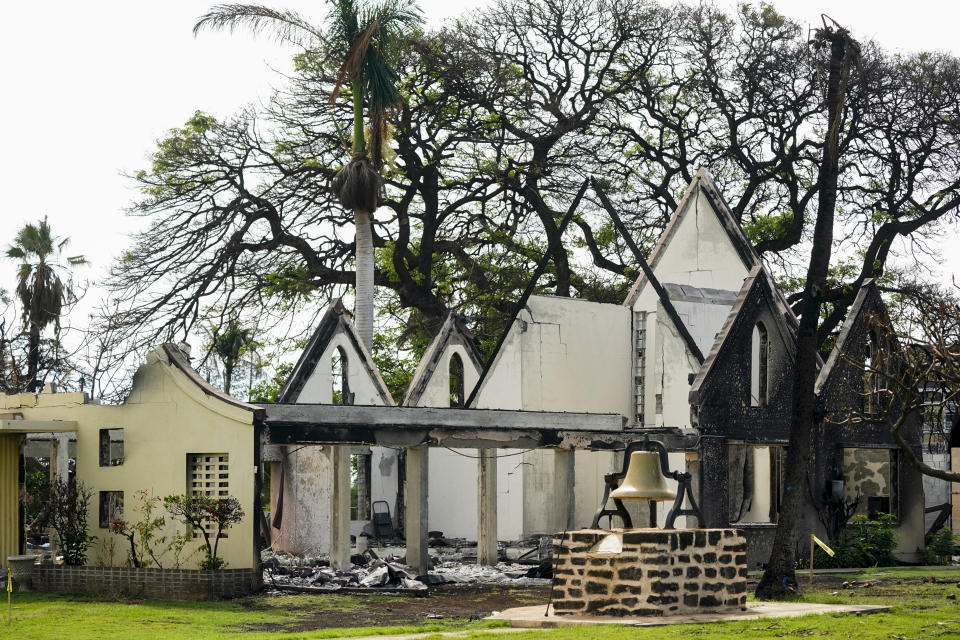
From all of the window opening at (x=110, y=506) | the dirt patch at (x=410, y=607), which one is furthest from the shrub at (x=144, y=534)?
the dirt patch at (x=410, y=607)

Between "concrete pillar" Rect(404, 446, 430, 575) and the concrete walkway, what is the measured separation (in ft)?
19.2

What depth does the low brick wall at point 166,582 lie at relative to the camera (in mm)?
21344

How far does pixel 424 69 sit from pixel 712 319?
12577 mm

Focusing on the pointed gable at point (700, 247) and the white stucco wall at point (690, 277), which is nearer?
the white stucco wall at point (690, 277)

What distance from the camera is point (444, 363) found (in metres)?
34.5

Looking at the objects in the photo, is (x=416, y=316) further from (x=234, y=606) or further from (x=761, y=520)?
(x=234, y=606)

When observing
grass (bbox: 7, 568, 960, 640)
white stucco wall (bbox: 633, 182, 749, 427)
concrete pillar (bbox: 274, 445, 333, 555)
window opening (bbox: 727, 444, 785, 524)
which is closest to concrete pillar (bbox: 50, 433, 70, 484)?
grass (bbox: 7, 568, 960, 640)

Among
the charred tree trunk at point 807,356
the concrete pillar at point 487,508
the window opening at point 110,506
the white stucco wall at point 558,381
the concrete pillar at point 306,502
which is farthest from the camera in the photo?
the white stucco wall at point 558,381

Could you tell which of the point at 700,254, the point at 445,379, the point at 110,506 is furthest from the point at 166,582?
the point at 700,254

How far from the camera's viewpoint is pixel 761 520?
30516 mm

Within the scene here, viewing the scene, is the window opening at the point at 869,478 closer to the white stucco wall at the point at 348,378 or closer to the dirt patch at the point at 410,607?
the white stucco wall at the point at 348,378

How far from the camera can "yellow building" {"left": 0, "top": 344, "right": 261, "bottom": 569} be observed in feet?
73.0

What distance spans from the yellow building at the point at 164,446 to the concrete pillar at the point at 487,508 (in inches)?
251

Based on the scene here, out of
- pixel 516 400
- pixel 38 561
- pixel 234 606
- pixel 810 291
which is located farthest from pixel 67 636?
pixel 516 400
